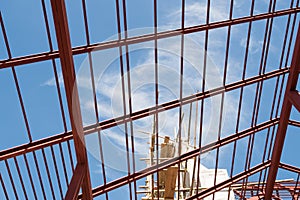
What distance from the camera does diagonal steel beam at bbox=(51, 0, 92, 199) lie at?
8.67 meters

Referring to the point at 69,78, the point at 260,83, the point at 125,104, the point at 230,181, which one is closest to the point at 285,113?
the point at 260,83

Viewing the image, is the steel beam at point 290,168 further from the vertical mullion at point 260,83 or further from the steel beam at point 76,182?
the steel beam at point 76,182

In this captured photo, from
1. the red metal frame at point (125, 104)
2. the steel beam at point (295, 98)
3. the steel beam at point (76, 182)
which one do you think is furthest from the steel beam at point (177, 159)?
the steel beam at point (295, 98)

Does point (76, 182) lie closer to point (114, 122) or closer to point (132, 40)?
point (114, 122)

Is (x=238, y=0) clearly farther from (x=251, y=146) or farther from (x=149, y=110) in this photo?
(x=251, y=146)

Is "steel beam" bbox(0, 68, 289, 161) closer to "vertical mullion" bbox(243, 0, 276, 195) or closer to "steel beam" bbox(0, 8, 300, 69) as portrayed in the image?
"vertical mullion" bbox(243, 0, 276, 195)

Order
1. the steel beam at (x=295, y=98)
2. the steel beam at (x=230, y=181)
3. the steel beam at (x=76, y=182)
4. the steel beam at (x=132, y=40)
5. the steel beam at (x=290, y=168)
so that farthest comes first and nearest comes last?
the steel beam at (x=290, y=168) < the steel beam at (x=230, y=181) < the steel beam at (x=295, y=98) < the steel beam at (x=132, y=40) < the steel beam at (x=76, y=182)

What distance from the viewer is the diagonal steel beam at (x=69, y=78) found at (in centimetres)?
867

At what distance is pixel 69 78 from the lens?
948 cm

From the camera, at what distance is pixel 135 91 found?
55.0ft

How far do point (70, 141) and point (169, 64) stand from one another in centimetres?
626

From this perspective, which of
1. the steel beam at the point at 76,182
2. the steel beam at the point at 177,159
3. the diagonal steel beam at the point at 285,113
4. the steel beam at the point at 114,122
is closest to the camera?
the steel beam at the point at 76,182

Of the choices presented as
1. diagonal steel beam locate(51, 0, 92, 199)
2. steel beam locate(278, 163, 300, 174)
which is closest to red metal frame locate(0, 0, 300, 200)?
diagonal steel beam locate(51, 0, 92, 199)

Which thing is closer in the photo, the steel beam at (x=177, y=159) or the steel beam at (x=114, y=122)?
the steel beam at (x=114, y=122)
